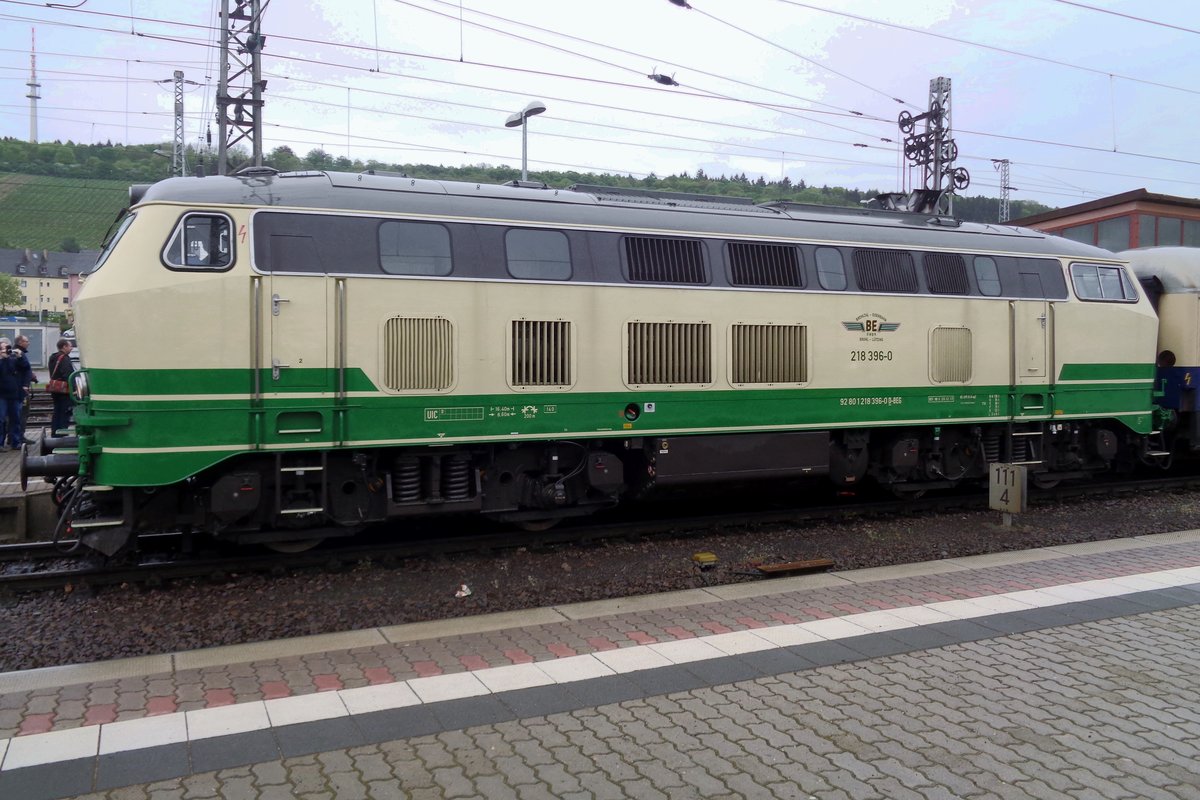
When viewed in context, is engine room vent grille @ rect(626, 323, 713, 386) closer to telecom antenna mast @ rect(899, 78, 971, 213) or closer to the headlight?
the headlight

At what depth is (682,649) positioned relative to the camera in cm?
604

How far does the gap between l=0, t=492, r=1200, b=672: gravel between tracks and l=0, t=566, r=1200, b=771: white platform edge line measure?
1.63 meters

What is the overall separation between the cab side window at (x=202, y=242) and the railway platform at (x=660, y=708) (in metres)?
3.48

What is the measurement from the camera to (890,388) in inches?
443

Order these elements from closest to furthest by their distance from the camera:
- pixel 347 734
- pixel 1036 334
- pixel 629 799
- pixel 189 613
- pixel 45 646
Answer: pixel 629 799 < pixel 347 734 < pixel 45 646 < pixel 189 613 < pixel 1036 334

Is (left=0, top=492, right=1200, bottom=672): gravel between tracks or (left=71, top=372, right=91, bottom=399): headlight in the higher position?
(left=71, top=372, right=91, bottom=399): headlight

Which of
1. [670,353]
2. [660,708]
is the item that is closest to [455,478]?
[670,353]

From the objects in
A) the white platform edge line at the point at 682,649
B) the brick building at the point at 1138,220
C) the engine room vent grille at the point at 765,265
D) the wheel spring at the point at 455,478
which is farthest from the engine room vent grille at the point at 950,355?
the brick building at the point at 1138,220

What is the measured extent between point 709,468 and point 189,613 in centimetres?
553

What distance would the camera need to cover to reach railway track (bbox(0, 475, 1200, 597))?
311 inches

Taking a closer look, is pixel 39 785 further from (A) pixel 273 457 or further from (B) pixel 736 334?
(B) pixel 736 334

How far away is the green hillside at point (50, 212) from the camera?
301ft

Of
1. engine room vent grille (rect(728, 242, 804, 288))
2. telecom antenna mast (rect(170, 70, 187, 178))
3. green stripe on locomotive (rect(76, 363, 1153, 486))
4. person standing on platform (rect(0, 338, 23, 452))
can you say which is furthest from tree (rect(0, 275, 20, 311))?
engine room vent grille (rect(728, 242, 804, 288))

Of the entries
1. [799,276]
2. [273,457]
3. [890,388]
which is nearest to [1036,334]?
[890,388]
